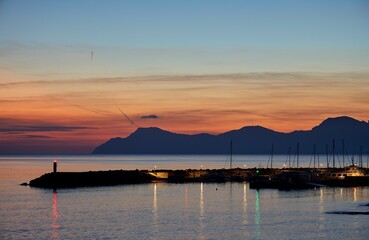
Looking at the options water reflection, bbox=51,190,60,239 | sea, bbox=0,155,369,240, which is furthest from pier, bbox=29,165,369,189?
water reflection, bbox=51,190,60,239

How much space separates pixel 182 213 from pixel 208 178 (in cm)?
5364

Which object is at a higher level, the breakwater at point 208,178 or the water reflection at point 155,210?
the breakwater at point 208,178

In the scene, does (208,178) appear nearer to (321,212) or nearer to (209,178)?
(209,178)

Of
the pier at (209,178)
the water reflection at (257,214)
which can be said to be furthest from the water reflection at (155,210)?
the pier at (209,178)

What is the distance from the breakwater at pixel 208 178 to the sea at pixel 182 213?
15.2ft

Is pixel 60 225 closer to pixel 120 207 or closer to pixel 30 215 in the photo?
pixel 30 215

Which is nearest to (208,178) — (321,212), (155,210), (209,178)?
(209,178)

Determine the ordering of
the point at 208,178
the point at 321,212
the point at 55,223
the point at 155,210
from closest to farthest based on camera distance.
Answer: the point at 55,223
the point at 321,212
the point at 155,210
the point at 208,178

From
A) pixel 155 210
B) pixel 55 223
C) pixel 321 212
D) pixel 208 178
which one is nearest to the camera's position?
pixel 55 223

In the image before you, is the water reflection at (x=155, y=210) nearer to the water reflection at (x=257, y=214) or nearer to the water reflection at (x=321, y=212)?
the water reflection at (x=257, y=214)

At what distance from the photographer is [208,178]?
126 metres

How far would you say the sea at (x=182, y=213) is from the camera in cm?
5644

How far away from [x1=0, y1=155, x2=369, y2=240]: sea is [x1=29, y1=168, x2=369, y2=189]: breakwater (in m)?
4.63

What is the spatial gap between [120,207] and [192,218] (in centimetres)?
1269
